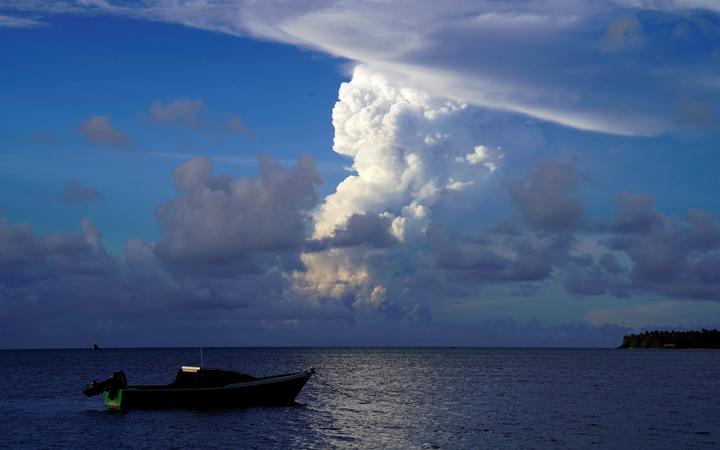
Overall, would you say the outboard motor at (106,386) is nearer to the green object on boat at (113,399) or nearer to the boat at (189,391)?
the boat at (189,391)

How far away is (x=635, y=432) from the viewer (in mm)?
53625

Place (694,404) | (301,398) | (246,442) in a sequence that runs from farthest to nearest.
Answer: (301,398) < (694,404) < (246,442)

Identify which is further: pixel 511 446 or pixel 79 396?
pixel 79 396

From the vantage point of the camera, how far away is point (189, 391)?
217 feet

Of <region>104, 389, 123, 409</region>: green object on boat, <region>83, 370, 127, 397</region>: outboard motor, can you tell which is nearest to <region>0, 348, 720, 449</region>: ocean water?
<region>104, 389, 123, 409</region>: green object on boat

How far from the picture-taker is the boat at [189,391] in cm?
6612

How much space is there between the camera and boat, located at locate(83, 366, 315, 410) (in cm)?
6612

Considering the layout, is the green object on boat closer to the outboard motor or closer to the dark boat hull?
the dark boat hull

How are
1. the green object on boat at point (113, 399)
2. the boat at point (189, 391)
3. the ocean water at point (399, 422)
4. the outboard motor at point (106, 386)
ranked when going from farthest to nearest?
the green object on boat at point (113, 399), the boat at point (189, 391), the outboard motor at point (106, 386), the ocean water at point (399, 422)

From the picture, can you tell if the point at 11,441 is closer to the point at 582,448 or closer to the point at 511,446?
the point at 511,446

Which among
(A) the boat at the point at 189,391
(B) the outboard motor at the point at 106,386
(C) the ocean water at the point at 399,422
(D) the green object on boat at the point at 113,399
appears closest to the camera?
(C) the ocean water at the point at 399,422

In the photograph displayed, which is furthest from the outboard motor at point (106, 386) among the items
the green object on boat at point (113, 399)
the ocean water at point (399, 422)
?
the ocean water at point (399, 422)

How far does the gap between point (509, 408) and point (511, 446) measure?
2374 cm

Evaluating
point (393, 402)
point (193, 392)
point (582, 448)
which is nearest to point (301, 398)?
point (393, 402)
